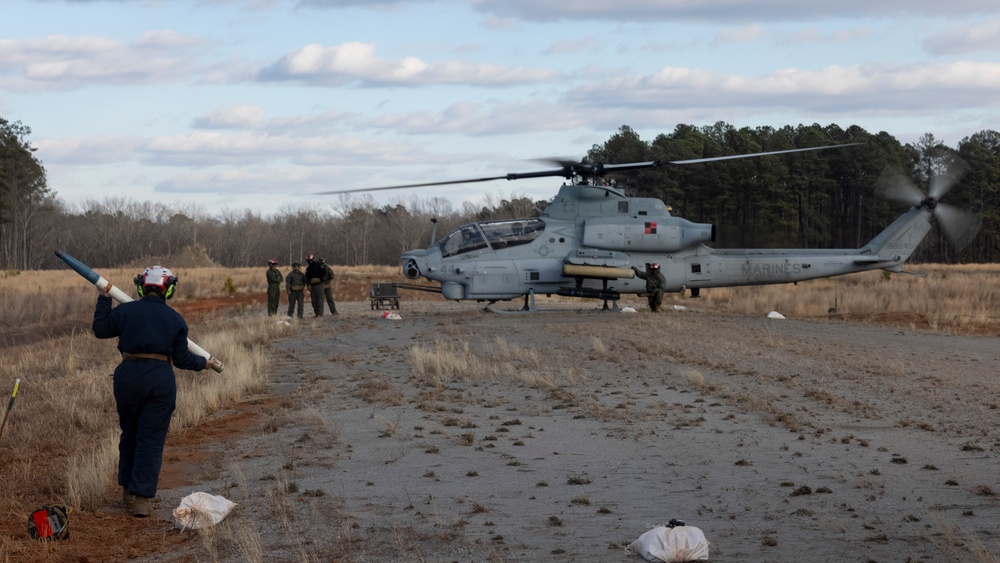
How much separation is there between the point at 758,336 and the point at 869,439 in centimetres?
1190

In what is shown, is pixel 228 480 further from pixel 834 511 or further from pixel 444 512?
pixel 834 511

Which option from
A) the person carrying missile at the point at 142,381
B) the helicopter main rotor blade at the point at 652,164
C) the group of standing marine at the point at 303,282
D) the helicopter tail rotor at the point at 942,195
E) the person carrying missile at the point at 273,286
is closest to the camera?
the person carrying missile at the point at 142,381

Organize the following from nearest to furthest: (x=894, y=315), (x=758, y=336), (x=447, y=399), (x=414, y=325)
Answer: (x=447, y=399), (x=758, y=336), (x=414, y=325), (x=894, y=315)

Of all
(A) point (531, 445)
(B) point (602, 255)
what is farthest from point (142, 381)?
(B) point (602, 255)

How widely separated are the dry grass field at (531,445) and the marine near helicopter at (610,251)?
448 centimetres

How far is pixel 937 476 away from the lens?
893 cm

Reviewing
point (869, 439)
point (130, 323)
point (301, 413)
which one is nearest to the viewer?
point (130, 323)

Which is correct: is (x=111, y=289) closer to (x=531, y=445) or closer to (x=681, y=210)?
(x=531, y=445)

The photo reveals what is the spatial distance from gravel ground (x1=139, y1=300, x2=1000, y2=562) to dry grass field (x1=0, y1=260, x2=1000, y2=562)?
4cm

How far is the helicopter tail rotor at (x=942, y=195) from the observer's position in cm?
2784

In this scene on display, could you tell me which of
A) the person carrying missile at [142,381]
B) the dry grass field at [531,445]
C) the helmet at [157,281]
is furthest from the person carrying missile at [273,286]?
the person carrying missile at [142,381]

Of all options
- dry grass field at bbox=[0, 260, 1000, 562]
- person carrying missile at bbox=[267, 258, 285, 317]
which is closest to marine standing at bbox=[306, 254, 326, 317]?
person carrying missile at bbox=[267, 258, 285, 317]

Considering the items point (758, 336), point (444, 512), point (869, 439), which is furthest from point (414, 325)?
point (444, 512)

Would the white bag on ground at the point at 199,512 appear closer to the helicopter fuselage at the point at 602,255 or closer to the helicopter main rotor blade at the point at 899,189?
the helicopter fuselage at the point at 602,255
